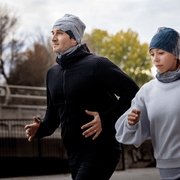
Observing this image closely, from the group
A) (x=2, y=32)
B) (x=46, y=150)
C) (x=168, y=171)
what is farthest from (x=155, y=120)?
(x=2, y=32)

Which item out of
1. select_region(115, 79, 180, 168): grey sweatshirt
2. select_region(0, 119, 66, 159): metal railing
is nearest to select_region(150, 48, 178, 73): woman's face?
select_region(115, 79, 180, 168): grey sweatshirt

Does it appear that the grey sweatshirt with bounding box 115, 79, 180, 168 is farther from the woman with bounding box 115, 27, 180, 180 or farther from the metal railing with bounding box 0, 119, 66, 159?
the metal railing with bounding box 0, 119, 66, 159

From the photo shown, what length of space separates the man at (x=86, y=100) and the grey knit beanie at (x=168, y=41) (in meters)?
0.57

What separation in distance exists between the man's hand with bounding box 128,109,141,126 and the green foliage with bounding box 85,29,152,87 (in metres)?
29.8

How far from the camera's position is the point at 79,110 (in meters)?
2.77

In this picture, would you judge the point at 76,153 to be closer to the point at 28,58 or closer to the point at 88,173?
the point at 88,173

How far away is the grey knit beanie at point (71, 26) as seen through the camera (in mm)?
2916

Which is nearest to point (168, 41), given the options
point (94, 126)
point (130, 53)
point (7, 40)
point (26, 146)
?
point (94, 126)

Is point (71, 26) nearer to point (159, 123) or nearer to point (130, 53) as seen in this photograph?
point (159, 123)

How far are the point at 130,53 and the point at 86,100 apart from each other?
30.0m

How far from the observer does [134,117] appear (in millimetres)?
2090

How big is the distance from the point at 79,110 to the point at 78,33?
2.59 ft

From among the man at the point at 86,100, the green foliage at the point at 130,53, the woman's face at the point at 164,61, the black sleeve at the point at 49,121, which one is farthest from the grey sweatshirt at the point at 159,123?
the green foliage at the point at 130,53

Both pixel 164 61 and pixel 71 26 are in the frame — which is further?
pixel 71 26
